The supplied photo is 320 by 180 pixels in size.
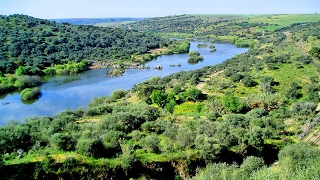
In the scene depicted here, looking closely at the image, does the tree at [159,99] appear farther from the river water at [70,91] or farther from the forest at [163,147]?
the river water at [70,91]

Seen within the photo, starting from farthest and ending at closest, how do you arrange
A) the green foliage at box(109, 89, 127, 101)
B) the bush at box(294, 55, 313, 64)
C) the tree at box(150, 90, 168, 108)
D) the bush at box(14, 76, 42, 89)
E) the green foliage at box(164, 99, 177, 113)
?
the bush at box(14, 76, 42, 89) < the bush at box(294, 55, 313, 64) < the green foliage at box(109, 89, 127, 101) < the tree at box(150, 90, 168, 108) < the green foliage at box(164, 99, 177, 113)

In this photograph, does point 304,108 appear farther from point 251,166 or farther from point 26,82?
point 26,82

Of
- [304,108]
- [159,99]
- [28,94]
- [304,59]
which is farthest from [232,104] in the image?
[28,94]

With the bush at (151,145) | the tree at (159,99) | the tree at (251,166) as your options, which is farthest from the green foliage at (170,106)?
the tree at (251,166)

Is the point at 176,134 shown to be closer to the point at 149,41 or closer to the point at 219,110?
the point at 219,110

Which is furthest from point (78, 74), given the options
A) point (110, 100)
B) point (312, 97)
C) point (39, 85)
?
point (312, 97)

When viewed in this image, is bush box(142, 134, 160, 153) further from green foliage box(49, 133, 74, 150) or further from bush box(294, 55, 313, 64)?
bush box(294, 55, 313, 64)

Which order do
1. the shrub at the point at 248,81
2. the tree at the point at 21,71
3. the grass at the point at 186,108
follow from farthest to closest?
the tree at the point at 21,71 < the shrub at the point at 248,81 < the grass at the point at 186,108

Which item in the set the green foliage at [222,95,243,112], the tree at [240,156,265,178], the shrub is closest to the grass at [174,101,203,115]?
the green foliage at [222,95,243,112]

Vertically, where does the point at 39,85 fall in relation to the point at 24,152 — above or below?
below
